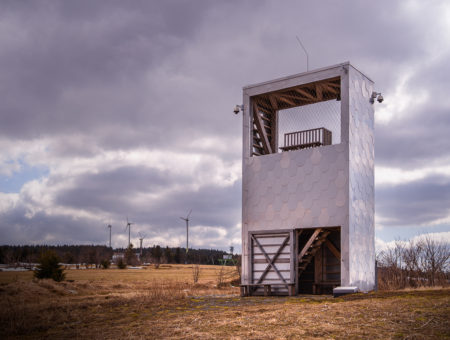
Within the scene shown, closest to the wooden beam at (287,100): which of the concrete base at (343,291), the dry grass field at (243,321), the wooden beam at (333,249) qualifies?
the wooden beam at (333,249)

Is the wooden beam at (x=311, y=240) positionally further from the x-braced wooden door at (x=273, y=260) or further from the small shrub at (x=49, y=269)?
the small shrub at (x=49, y=269)

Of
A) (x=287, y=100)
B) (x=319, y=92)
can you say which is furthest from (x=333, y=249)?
(x=287, y=100)

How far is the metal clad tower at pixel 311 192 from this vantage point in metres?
20.7

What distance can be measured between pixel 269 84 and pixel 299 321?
1438 centimetres

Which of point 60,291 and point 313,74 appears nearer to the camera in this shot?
point 313,74

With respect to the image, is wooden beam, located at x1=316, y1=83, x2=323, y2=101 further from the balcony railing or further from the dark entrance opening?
the dark entrance opening

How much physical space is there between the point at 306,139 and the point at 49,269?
22767mm

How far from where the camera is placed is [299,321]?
10.9 m

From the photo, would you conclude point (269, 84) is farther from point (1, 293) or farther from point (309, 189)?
point (1, 293)

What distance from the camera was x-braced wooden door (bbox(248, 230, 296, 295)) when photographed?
71.1ft

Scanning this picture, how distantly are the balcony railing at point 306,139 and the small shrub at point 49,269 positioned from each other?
21.2 m

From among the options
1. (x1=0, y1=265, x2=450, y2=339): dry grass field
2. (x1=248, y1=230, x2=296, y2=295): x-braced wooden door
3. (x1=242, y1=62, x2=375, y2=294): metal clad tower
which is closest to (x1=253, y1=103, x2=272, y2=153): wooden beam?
(x1=242, y1=62, x2=375, y2=294): metal clad tower

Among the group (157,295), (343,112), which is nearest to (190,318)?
(157,295)

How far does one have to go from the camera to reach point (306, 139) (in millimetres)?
22797
